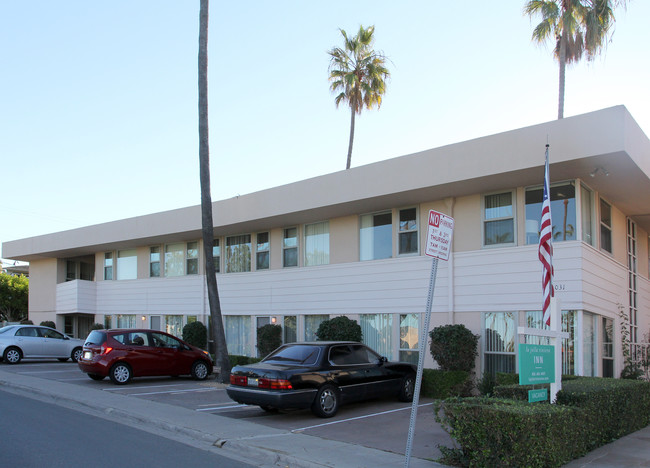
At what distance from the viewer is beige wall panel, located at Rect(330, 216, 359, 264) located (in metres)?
18.2

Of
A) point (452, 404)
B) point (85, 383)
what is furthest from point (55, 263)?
point (452, 404)

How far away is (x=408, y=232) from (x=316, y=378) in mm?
6441

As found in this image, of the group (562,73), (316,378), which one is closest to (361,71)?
(562,73)

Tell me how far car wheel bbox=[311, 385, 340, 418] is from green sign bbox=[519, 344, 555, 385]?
448cm

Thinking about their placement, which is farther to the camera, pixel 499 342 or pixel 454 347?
pixel 499 342

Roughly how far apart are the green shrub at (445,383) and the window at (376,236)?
389 centimetres

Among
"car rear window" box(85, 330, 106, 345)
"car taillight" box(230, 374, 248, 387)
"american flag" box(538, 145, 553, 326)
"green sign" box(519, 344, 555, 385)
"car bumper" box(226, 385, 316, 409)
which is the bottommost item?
"car bumper" box(226, 385, 316, 409)

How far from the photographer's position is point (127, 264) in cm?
2742

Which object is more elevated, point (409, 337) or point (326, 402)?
point (409, 337)

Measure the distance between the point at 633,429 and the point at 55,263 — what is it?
2883 cm

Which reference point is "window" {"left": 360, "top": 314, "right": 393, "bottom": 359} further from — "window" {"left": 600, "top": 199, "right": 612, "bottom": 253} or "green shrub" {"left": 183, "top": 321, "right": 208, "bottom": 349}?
"green shrub" {"left": 183, "top": 321, "right": 208, "bottom": 349}

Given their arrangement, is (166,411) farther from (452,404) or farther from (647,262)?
(647,262)

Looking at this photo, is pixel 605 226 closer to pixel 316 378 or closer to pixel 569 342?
pixel 569 342

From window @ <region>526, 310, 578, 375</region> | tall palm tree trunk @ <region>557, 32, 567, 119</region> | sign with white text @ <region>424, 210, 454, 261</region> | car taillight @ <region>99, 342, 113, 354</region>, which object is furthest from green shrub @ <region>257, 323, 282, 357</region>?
tall palm tree trunk @ <region>557, 32, 567, 119</region>
